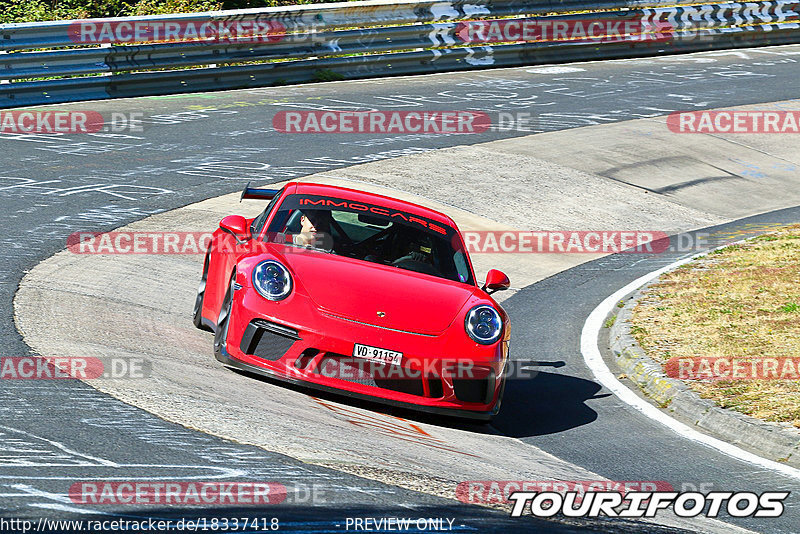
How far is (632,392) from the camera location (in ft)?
29.0

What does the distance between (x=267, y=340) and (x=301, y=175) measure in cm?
799

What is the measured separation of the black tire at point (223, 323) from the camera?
728 centimetres

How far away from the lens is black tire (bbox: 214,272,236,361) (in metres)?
7.28

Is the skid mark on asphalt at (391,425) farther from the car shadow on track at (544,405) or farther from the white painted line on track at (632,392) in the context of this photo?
the white painted line on track at (632,392)

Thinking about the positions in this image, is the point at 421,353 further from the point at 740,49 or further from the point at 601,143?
the point at 740,49

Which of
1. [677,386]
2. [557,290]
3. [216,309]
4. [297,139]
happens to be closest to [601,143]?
[297,139]

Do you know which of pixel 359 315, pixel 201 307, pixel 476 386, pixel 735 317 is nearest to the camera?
pixel 359 315

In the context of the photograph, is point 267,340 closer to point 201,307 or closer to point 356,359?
point 356,359

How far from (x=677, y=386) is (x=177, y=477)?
4.70 metres

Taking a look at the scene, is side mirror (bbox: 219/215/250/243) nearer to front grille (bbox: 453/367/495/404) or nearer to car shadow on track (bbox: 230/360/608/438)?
car shadow on track (bbox: 230/360/608/438)

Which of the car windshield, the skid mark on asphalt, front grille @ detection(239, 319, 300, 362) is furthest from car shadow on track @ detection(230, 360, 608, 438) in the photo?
the car windshield

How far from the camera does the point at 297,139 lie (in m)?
17.0

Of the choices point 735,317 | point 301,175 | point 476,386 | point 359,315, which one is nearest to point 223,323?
point 359,315

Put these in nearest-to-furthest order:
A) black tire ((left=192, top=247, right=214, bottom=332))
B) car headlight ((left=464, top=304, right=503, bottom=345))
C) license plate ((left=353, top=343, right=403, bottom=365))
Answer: license plate ((left=353, top=343, right=403, bottom=365)) → car headlight ((left=464, top=304, right=503, bottom=345)) → black tire ((left=192, top=247, right=214, bottom=332))
